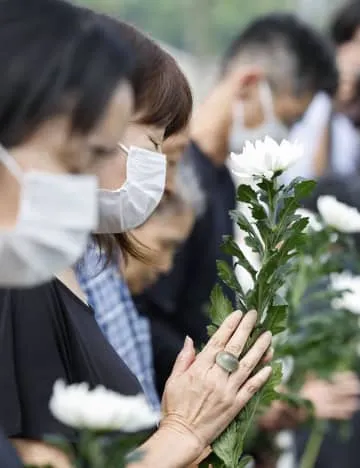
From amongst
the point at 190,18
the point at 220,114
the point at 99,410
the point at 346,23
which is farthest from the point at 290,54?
the point at 190,18

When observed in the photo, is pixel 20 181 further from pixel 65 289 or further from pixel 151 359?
pixel 151 359

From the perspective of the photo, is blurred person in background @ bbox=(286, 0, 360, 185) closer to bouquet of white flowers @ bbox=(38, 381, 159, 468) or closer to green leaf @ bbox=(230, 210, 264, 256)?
green leaf @ bbox=(230, 210, 264, 256)

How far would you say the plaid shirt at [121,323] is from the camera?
3.27 metres

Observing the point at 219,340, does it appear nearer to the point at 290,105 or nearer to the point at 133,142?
the point at 133,142

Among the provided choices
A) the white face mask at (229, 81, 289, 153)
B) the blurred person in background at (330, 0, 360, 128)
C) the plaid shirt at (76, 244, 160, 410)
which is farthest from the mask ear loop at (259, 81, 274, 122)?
the plaid shirt at (76, 244, 160, 410)

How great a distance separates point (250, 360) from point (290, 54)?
10.1ft

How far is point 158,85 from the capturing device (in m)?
2.67

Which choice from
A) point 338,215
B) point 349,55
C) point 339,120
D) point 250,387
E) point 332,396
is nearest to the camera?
point 250,387

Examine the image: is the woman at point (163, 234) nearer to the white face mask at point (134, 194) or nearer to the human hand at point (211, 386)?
the white face mask at point (134, 194)

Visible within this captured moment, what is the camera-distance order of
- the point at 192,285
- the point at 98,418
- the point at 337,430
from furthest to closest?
the point at 337,430 → the point at 192,285 → the point at 98,418

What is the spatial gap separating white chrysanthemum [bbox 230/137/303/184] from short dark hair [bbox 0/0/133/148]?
45 cm

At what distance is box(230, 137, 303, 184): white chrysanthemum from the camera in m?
2.51

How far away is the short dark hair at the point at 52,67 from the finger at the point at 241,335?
2.01ft

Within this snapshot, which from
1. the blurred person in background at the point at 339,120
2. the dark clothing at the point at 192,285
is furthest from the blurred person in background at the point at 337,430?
the blurred person in background at the point at 339,120
